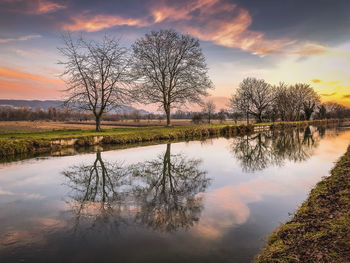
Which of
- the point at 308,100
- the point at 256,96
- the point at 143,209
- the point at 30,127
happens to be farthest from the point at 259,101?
the point at 143,209

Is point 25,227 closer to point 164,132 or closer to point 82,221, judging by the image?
point 82,221

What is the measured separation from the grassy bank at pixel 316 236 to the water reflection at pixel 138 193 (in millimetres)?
1984

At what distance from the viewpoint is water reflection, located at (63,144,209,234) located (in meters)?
5.58

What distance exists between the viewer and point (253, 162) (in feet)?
44.3

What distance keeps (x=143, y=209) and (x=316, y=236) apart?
3.95m

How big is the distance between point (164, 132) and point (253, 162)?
1426cm

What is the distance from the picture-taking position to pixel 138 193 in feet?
24.9

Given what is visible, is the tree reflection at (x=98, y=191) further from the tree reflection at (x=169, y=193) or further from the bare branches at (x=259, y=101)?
the bare branches at (x=259, y=101)

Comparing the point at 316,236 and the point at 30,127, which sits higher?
the point at 30,127

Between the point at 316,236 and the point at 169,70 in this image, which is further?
the point at 169,70

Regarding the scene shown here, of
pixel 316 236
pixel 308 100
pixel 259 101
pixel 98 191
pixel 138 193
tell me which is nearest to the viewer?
pixel 316 236

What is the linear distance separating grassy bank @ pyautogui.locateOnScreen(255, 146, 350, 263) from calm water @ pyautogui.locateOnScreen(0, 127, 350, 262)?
451mm

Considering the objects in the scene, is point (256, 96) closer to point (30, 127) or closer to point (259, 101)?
point (259, 101)

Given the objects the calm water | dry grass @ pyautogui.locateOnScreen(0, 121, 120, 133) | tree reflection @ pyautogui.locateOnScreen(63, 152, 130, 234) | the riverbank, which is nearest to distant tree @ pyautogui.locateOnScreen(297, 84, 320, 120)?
the riverbank
